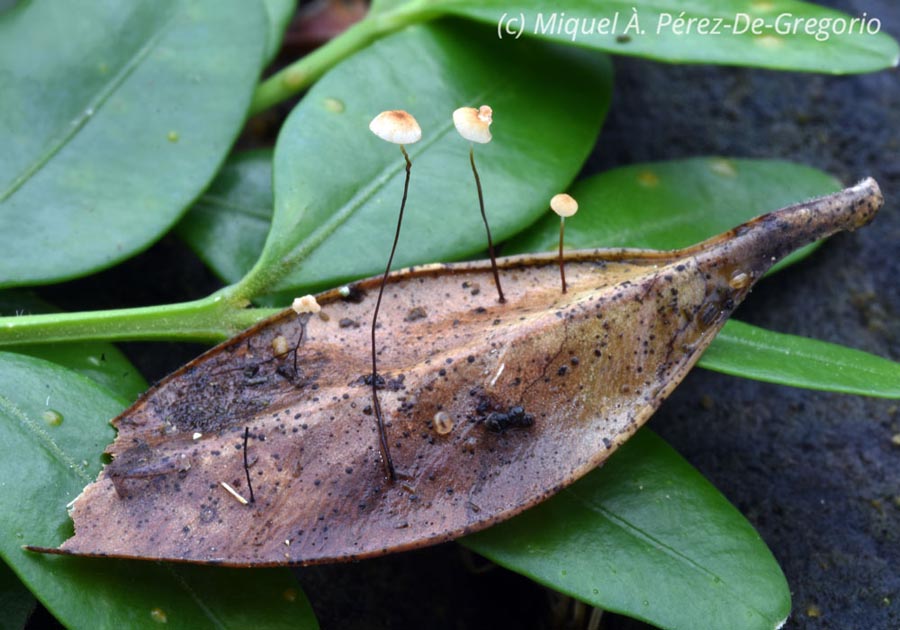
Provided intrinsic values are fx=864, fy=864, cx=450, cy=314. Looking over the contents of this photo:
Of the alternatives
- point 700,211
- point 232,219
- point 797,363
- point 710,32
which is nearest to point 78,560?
point 232,219

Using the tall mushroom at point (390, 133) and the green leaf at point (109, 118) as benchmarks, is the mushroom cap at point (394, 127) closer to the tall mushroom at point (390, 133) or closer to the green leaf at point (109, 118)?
the tall mushroom at point (390, 133)

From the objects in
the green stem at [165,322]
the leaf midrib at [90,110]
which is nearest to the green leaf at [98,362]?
the green stem at [165,322]

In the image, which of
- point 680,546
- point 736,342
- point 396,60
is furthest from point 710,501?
point 396,60

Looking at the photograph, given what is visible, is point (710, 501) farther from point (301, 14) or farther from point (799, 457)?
point (301, 14)

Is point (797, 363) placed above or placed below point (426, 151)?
below

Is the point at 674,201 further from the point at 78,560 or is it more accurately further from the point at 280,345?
the point at 78,560

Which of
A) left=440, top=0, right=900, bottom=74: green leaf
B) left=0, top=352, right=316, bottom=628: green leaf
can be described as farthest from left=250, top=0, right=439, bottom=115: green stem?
left=0, top=352, right=316, bottom=628: green leaf
